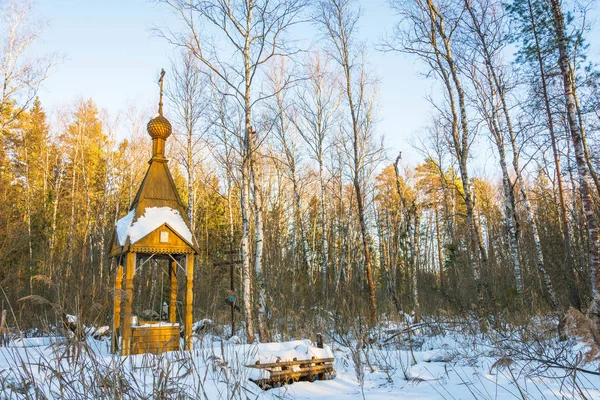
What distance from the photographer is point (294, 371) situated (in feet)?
18.8

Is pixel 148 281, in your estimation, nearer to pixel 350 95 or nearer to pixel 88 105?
pixel 350 95

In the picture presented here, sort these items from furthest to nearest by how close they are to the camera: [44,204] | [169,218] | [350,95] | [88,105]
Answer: [88,105]
[44,204]
[350,95]
[169,218]

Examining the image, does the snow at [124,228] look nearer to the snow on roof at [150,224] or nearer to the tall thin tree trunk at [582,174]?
the snow on roof at [150,224]

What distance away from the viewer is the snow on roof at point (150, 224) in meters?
7.38

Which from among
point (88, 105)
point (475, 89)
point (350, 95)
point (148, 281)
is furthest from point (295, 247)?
point (88, 105)

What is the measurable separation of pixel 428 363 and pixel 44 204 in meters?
19.4

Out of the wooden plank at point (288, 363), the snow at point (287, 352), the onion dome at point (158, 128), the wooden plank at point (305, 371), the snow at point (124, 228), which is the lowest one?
the wooden plank at point (305, 371)

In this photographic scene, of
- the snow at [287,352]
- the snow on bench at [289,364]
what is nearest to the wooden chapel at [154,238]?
the snow at [287,352]

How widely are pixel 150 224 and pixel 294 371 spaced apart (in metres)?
3.63

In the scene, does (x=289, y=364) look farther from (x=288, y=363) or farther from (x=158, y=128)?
(x=158, y=128)

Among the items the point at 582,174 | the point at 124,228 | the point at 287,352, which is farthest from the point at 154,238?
the point at 582,174

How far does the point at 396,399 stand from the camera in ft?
14.8

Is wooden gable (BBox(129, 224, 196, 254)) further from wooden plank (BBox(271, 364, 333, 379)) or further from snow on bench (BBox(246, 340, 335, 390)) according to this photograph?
wooden plank (BBox(271, 364, 333, 379))

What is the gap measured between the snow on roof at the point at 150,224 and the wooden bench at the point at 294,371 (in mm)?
3045
